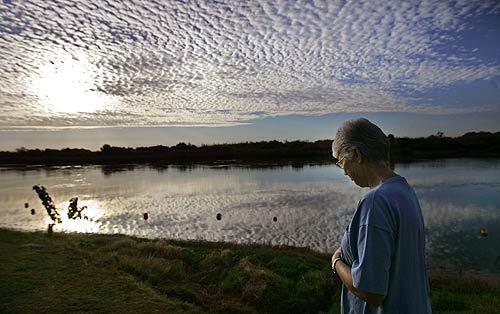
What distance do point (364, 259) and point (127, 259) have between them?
9.35 m

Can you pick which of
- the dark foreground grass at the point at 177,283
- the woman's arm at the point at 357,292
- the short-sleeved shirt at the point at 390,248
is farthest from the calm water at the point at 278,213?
the woman's arm at the point at 357,292

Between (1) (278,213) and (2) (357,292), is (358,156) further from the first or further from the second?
(1) (278,213)

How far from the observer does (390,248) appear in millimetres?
2107

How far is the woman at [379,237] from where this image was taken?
210cm

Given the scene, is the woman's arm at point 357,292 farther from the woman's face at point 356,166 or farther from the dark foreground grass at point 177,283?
the dark foreground grass at point 177,283

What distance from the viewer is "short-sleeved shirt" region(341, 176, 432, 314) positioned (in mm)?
2090

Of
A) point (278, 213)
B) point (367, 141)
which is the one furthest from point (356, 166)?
point (278, 213)

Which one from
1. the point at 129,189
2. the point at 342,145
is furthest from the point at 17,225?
the point at 342,145

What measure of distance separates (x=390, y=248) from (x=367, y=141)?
2.09 ft

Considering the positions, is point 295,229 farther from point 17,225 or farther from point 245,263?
point 17,225

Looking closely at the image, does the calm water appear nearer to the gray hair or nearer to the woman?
the woman

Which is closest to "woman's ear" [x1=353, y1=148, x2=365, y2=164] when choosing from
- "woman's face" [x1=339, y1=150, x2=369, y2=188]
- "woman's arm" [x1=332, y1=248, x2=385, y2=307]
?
"woman's face" [x1=339, y1=150, x2=369, y2=188]

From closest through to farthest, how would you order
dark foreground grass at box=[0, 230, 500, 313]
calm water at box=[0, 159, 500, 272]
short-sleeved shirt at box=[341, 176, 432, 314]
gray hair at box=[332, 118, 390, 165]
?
short-sleeved shirt at box=[341, 176, 432, 314] < gray hair at box=[332, 118, 390, 165] < dark foreground grass at box=[0, 230, 500, 313] < calm water at box=[0, 159, 500, 272]

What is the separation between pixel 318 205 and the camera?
25.7m
